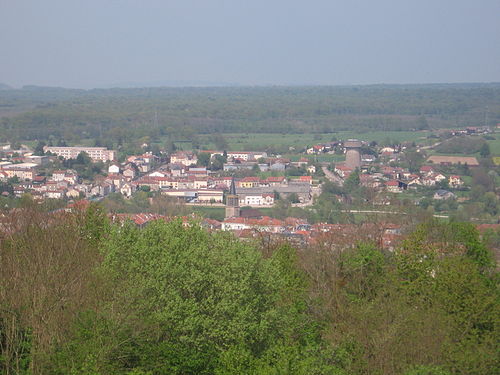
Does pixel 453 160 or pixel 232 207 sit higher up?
pixel 232 207

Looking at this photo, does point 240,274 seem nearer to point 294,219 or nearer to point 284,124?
point 294,219

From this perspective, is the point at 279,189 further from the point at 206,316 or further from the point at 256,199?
the point at 206,316

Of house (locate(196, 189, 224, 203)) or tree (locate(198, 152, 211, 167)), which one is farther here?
tree (locate(198, 152, 211, 167))

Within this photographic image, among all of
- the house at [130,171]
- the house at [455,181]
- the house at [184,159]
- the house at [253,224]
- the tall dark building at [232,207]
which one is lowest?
the house at [184,159]

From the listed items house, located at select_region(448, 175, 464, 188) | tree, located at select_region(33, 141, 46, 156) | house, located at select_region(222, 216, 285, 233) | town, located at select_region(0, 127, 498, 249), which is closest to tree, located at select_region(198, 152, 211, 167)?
town, located at select_region(0, 127, 498, 249)

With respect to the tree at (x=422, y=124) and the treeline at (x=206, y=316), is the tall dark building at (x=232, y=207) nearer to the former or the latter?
the treeline at (x=206, y=316)

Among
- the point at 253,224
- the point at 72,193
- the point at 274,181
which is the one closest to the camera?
the point at 253,224

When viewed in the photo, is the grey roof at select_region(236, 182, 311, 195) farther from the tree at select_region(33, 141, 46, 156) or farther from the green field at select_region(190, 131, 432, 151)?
the tree at select_region(33, 141, 46, 156)

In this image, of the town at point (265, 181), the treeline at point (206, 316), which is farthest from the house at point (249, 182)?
the treeline at point (206, 316)

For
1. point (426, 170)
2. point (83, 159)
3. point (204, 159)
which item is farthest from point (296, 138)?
point (83, 159)
